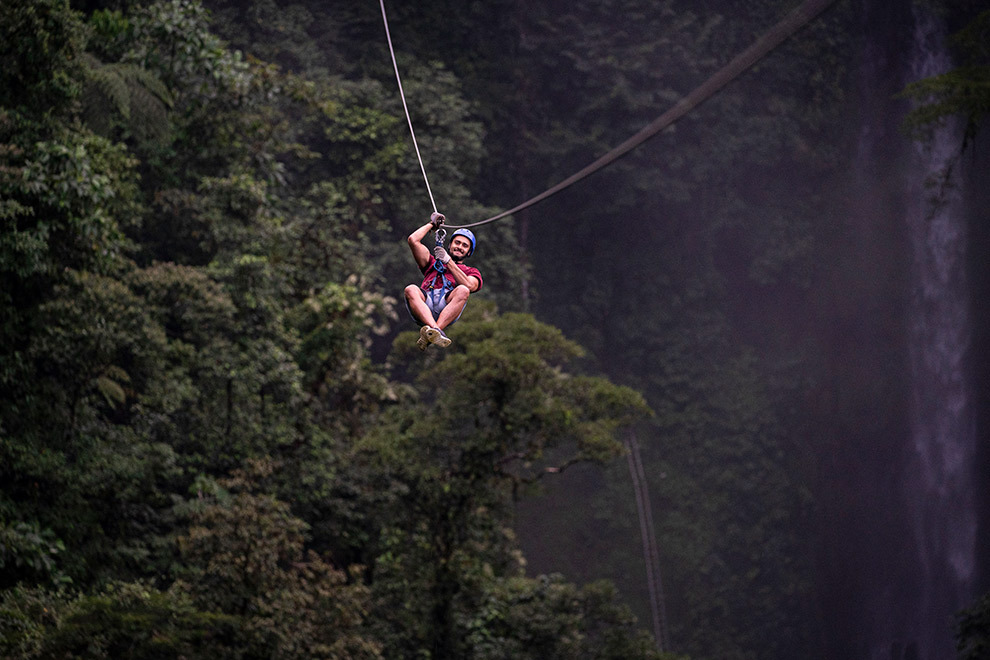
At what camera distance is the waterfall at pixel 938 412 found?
2286 cm

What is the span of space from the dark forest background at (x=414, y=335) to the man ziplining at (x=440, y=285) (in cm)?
399

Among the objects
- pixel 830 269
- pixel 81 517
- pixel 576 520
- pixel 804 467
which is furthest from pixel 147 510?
pixel 830 269

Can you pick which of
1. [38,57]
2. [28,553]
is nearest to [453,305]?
[28,553]

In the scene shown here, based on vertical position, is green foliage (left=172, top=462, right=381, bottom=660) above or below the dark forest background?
below

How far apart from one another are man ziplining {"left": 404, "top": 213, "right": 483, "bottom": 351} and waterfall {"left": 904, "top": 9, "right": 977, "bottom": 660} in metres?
20.8

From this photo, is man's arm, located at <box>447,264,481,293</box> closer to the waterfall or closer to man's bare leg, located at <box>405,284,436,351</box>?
man's bare leg, located at <box>405,284,436,351</box>

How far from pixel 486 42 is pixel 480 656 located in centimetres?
1665

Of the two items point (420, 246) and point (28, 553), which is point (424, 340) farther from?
point (28, 553)

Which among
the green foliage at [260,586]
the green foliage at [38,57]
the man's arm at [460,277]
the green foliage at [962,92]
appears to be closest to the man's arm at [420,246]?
the man's arm at [460,277]

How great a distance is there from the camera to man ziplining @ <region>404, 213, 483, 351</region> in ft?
16.3

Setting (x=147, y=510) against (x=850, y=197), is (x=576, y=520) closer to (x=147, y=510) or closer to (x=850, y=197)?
(x=850, y=197)

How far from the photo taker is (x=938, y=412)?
23172 millimetres

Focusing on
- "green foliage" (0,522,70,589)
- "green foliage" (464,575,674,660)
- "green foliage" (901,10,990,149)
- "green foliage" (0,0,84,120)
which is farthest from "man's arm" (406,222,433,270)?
"green foliage" (901,10,990,149)

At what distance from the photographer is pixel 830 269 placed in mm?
24672
